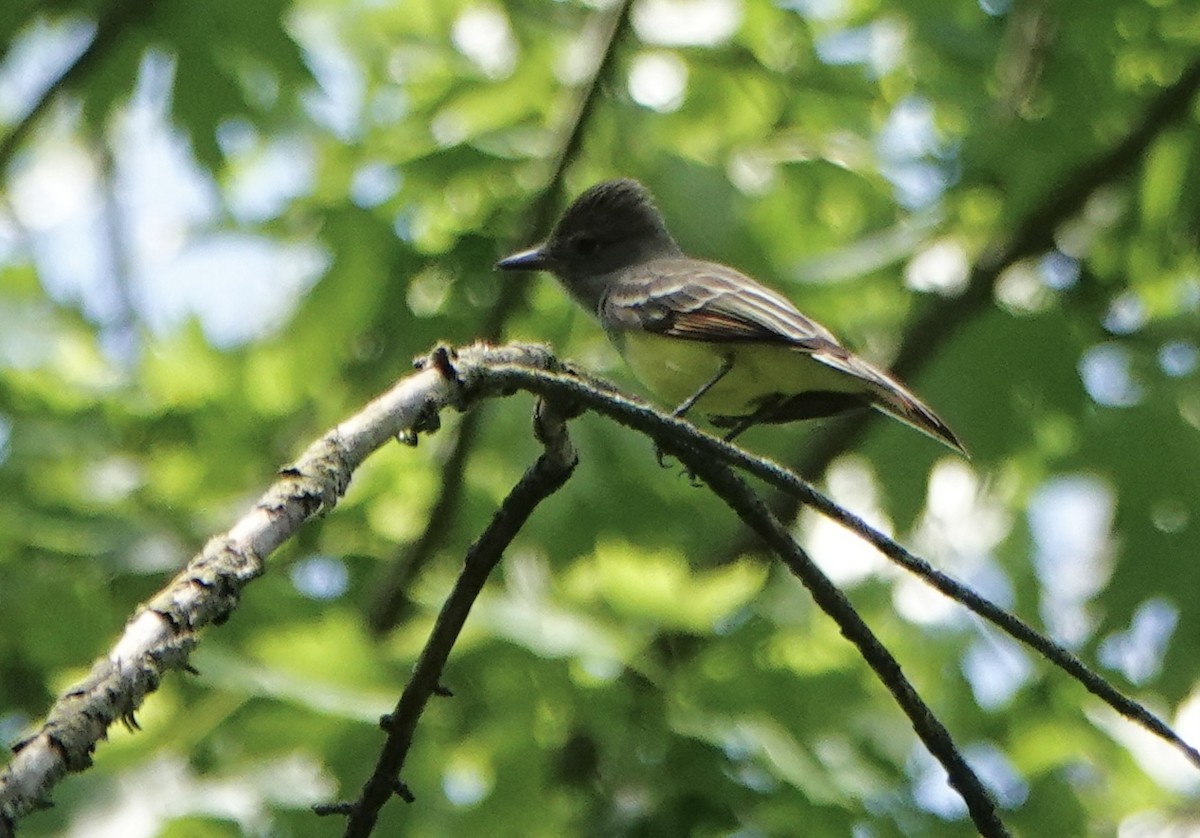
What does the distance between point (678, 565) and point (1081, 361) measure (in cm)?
161

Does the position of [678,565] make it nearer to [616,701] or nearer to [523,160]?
[616,701]

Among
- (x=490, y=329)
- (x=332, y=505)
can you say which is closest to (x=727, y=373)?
(x=490, y=329)

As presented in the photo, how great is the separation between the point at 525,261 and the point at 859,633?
246 centimetres

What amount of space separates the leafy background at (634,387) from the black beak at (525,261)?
8 cm

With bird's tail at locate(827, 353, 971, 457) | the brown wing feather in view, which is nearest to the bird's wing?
the brown wing feather

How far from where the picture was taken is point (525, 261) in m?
4.17

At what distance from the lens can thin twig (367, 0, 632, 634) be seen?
414 centimetres

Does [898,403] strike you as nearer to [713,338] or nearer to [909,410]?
[909,410]

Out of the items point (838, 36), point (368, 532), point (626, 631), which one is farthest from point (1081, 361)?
point (368, 532)

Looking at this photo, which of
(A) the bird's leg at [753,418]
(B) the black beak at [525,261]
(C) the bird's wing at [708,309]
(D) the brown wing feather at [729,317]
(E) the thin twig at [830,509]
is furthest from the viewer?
(B) the black beak at [525,261]

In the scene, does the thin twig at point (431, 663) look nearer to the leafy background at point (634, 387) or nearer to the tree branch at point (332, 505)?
the tree branch at point (332, 505)

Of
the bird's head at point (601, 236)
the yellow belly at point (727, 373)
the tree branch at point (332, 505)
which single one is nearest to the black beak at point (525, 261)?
the bird's head at point (601, 236)

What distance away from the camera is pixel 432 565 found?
4258 millimetres

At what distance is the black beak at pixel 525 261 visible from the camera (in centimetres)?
411
